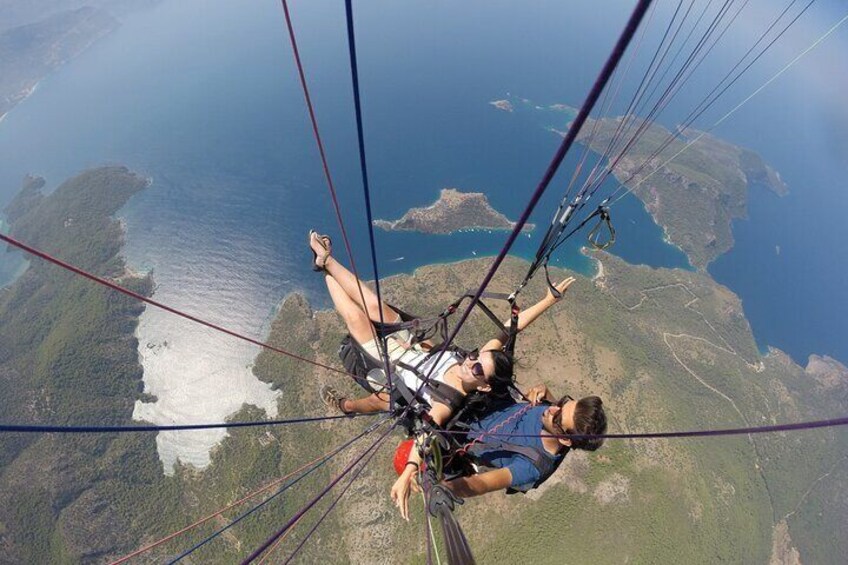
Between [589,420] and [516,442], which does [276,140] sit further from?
[589,420]

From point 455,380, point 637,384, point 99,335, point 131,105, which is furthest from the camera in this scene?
point 131,105

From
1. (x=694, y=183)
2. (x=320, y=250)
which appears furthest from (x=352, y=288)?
(x=694, y=183)

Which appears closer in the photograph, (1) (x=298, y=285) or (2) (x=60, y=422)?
(2) (x=60, y=422)

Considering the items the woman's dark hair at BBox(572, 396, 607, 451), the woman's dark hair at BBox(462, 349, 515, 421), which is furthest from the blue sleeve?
the woman's dark hair at BBox(462, 349, 515, 421)

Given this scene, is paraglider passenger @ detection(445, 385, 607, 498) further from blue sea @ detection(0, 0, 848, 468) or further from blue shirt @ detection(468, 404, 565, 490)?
blue sea @ detection(0, 0, 848, 468)

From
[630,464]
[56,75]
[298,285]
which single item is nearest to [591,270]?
[630,464]

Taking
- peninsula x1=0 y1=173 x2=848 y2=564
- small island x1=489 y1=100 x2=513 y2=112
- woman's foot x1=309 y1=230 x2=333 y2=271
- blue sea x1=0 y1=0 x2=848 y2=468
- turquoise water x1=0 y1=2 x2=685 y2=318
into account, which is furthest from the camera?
small island x1=489 y1=100 x2=513 y2=112

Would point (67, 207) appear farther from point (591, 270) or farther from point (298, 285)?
point (591, 270)
